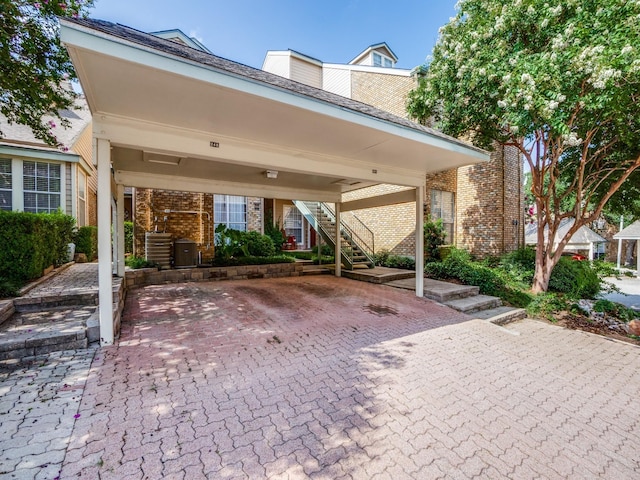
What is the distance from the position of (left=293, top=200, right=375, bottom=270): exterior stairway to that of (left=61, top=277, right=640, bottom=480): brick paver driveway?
5485 millimetres

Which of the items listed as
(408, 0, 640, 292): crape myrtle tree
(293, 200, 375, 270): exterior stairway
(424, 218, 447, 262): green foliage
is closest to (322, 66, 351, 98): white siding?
(408, 0, 640, 292): crape myrtle tree

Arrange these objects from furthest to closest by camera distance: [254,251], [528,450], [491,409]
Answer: [254,251] < [491,409] < [528,450]

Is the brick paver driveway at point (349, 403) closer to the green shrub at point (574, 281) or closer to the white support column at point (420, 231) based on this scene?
the white support column at point (420, 231)

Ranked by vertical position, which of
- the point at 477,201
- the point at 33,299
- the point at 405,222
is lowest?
the point at 33,299

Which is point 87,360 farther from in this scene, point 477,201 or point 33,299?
point 477,201

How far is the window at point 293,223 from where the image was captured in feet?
52.1

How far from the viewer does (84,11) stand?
18.9ft

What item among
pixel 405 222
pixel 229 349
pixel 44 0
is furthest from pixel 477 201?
pixel 44 0

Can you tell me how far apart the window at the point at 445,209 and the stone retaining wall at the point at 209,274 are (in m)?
5.84

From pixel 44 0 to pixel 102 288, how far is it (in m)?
4.85

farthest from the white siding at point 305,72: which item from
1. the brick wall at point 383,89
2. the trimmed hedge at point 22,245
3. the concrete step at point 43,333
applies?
the concrete step at point 43,333

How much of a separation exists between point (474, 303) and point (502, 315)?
58 centimetres

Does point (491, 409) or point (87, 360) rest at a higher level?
point (87, 360)

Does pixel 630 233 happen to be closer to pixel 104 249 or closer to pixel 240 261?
pixel 240 261
